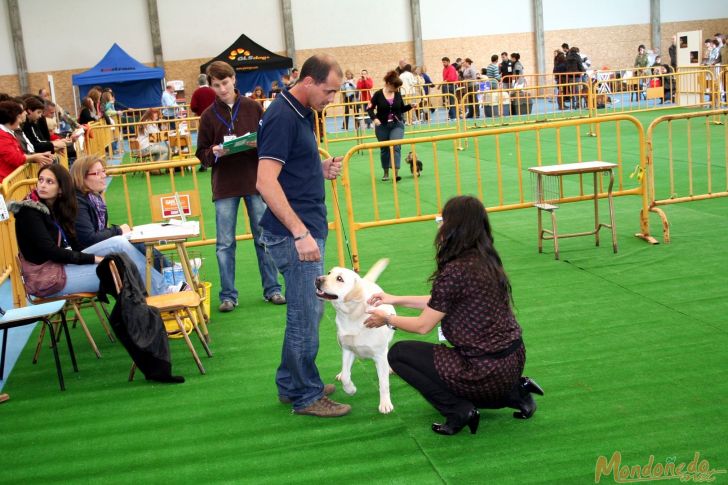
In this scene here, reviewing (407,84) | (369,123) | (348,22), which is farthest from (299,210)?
(348,22)

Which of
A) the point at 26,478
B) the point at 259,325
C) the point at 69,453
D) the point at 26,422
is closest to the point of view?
the point at 26,478

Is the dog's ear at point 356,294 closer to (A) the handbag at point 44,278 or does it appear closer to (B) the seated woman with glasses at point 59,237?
(B) the seated woman with glasses at point 59,237

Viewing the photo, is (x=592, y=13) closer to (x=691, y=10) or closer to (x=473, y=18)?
(x=691, y=10)

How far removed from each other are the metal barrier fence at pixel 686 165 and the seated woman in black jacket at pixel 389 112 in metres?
4.15

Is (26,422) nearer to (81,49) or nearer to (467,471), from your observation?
(467,471)

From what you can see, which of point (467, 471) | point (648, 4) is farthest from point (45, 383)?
point (648, 4)

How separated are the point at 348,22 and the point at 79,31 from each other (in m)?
10.4

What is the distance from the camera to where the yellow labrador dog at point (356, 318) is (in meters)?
4.66

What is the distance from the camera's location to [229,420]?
16.5 feet

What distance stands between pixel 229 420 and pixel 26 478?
115 cm

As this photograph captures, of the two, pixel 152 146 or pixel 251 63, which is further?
pixel 251 63

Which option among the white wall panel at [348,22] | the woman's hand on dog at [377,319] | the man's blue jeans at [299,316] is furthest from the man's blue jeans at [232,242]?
the white wall panel at [348,22]

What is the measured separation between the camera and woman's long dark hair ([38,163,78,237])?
657 cm

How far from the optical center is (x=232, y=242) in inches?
291
